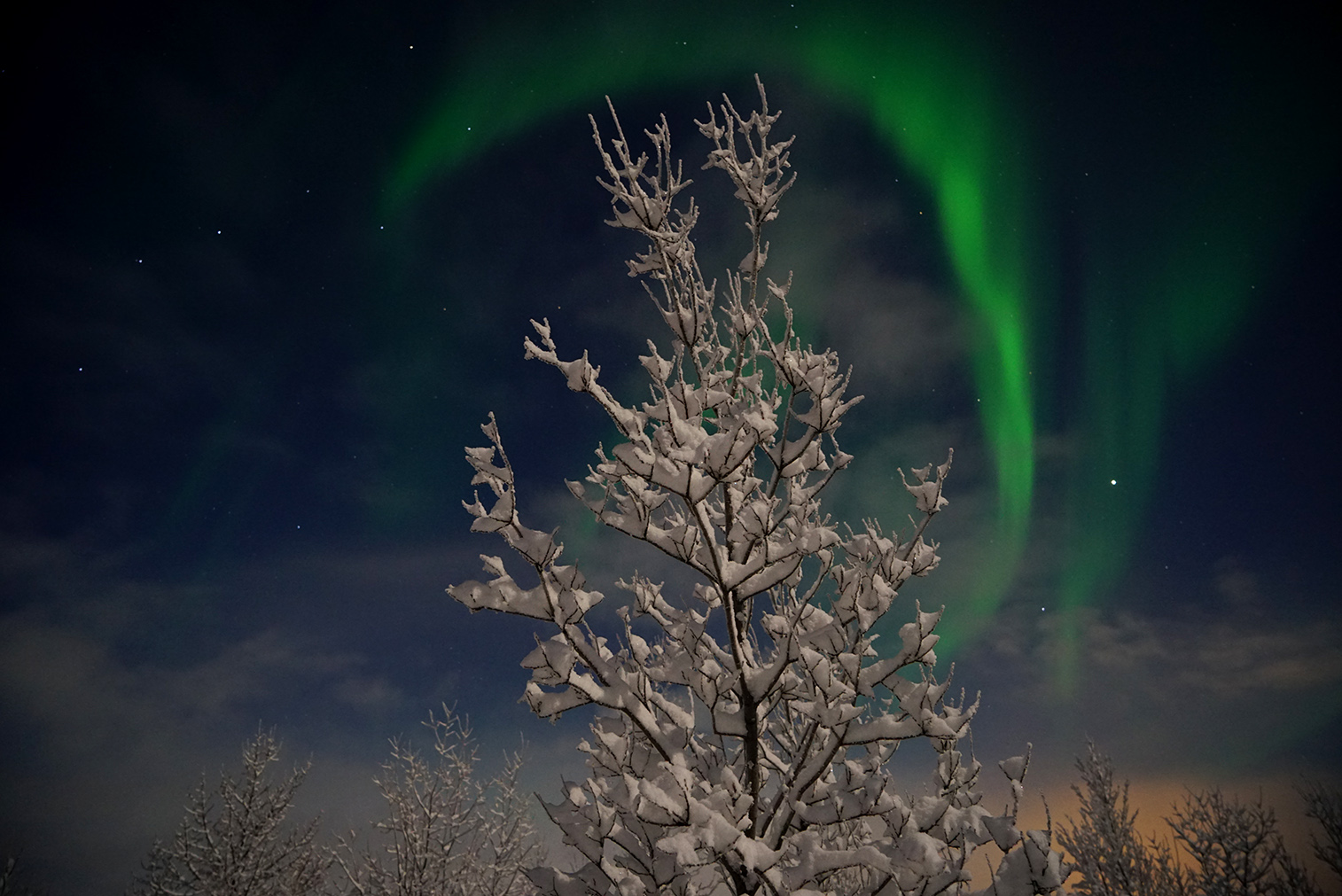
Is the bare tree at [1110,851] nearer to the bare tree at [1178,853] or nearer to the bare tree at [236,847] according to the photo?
the bare tree at [1178,853]

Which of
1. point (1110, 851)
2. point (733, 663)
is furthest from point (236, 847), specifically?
point (1110, 851)

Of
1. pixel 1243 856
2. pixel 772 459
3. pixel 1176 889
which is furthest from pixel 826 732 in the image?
pixel 1176 889

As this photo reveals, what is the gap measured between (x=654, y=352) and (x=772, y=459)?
0.98 m

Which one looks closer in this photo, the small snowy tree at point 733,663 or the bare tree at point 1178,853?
the small snowy tree at point 733,663

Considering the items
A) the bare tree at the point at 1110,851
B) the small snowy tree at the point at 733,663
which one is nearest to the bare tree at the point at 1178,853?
the bare tree at the point at 1110,851

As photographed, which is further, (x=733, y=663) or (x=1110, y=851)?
(x=1110, y=851)

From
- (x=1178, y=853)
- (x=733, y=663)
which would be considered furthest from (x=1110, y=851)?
(x=733, y=663)

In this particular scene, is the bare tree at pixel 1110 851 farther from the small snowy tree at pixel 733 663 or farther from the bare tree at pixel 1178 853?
the small snowy tree at pixel 733 663

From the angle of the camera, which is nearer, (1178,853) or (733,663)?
(733,663)

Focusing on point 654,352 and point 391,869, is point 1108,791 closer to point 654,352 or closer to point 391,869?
point 391,869

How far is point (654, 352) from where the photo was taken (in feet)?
11.5

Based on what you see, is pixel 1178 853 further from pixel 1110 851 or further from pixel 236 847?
pixel 236 847

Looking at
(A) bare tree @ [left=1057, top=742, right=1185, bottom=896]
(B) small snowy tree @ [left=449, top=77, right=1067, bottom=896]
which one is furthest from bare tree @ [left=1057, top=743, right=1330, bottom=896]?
(B) small snowy tree @ [left=449, top=77, right=1067, bottom=896]

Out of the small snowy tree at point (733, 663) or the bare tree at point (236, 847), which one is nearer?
the small snowy tree at point (733, 663)
